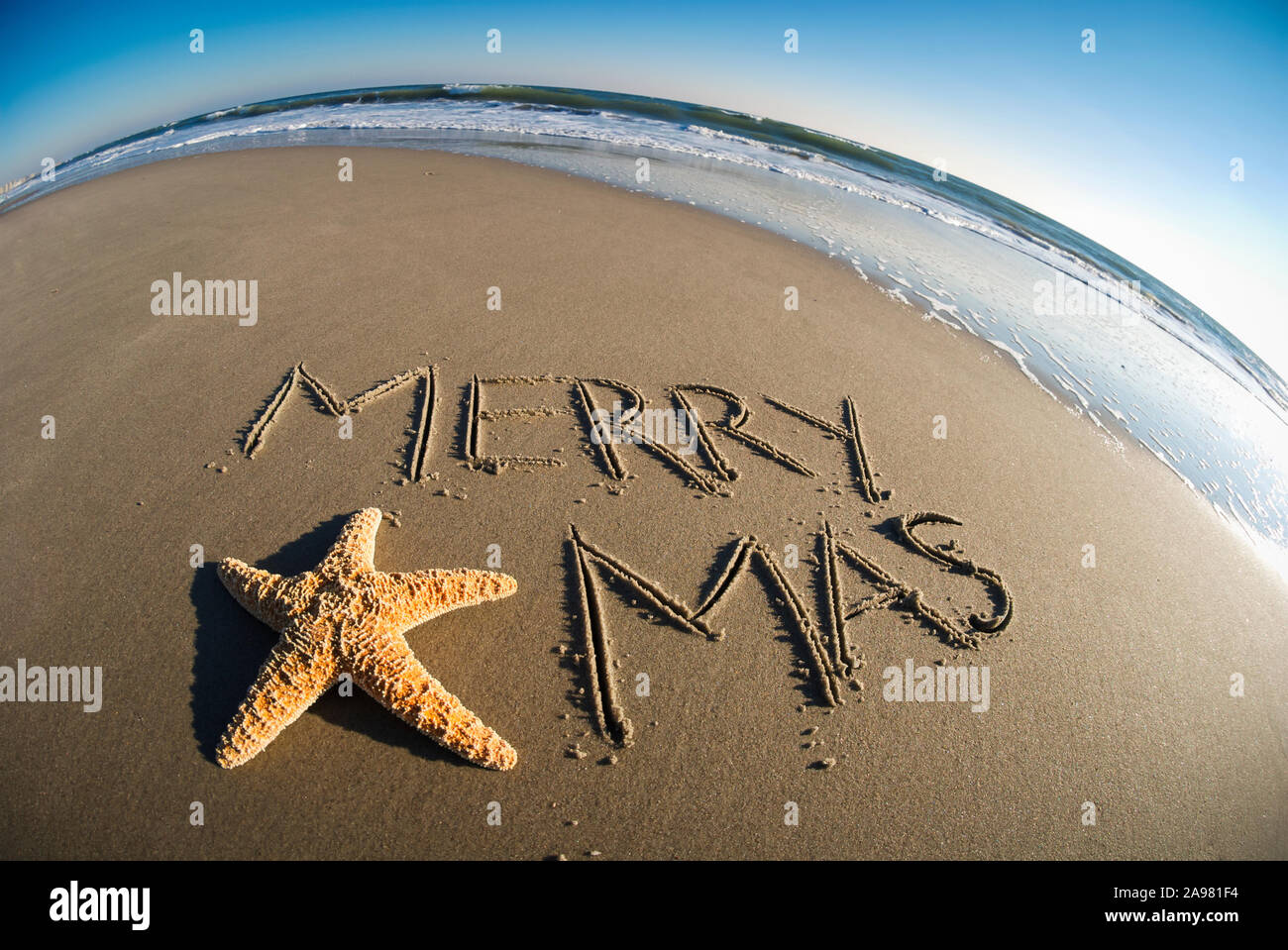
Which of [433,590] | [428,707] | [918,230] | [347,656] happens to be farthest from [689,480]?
[918,230]

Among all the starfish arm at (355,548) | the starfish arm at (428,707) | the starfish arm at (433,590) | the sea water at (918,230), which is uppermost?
the sea water at (918,230)

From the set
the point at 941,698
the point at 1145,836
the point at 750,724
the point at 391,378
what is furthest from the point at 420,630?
the point at 1145,836

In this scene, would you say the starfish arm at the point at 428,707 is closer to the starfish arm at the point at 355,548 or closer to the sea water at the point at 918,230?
the starfish arm at the point at 355,548

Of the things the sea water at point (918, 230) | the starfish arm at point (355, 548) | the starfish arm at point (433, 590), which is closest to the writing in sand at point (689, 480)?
the starfish arm at point (433, 590)

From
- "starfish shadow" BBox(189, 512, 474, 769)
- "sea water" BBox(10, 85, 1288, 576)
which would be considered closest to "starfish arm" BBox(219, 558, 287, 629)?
"starfish shadow" BBox(189, 512, 474, 769)

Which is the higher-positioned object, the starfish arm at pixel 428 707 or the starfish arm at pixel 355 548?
the starfish arm at pixel 355 548

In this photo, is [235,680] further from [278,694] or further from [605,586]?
[605,586]
